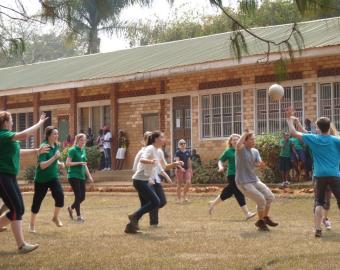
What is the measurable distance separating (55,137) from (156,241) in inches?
113

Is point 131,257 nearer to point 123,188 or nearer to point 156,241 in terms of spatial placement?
point 156,241

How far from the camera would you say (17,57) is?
29.9 feet

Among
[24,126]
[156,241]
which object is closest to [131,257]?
[156,241]

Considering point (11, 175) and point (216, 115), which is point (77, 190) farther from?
point (216, 115)

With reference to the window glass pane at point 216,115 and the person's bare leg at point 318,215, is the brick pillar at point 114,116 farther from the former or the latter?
the person's bare leg at point 318,215

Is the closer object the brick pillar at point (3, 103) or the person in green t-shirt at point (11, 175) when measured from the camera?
the person in green t-shirt at point (11, 175)

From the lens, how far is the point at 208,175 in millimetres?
24891

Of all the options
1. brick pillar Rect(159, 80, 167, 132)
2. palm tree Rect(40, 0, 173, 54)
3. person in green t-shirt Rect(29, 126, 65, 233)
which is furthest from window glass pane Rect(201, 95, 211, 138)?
palm tree Rect(40, 0, 173, 54)

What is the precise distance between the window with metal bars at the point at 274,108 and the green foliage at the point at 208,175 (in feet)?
6.81

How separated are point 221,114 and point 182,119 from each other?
1.92 meters

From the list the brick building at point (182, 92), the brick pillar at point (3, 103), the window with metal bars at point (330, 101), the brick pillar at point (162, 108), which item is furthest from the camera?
the brick pillar at point (3, 103)

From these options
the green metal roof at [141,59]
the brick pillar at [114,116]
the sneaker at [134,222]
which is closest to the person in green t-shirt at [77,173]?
the sneaker at [134,222]

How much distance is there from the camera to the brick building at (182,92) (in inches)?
968

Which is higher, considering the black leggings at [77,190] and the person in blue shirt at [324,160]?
the person in blue shirt at [324,160]
